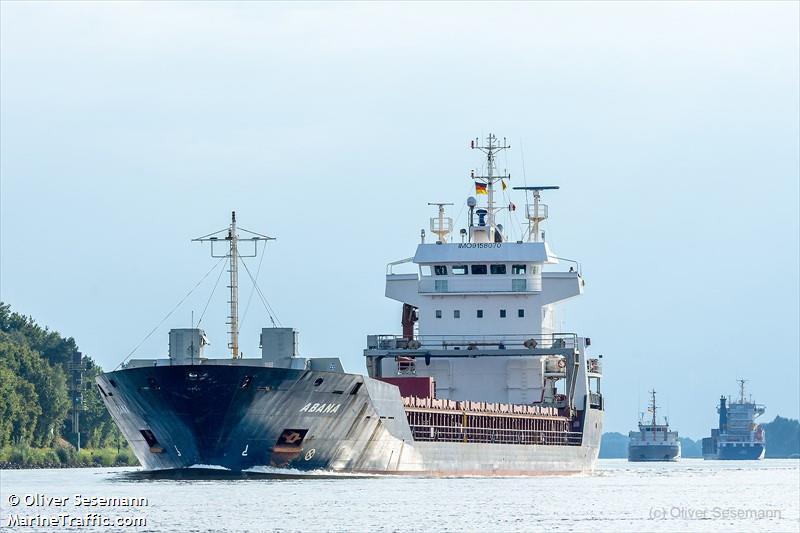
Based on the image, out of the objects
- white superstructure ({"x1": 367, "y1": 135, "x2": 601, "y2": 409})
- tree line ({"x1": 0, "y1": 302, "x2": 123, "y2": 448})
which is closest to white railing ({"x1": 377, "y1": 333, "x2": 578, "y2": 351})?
white superstructure ({"x1": 367, "y1": 135, "x2": 601, "y2": 409})

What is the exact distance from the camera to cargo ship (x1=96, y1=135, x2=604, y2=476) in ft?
198

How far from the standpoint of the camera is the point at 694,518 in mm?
50875

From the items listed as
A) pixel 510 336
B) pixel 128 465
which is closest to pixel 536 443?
pixel 510 336

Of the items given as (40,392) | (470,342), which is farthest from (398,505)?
(40,392)

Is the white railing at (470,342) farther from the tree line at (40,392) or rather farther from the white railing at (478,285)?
the tree line at (40,392)

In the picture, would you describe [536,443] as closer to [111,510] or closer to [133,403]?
[133,403]

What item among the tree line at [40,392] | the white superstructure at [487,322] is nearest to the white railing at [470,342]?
the white superstructure at [487,322]

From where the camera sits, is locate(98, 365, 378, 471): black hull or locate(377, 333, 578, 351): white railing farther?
locate(377, 333, 578, 351): white railing

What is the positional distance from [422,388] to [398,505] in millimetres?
20559

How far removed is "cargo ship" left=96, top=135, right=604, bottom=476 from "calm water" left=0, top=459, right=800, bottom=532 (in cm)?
137

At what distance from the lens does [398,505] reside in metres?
51.7

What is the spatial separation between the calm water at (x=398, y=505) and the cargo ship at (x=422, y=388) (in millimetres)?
1373

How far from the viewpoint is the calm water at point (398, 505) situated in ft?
152

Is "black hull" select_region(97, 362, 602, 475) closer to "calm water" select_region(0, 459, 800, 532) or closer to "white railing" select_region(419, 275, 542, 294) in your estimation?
"calm water" select_region(0, 459, 800, 532)
